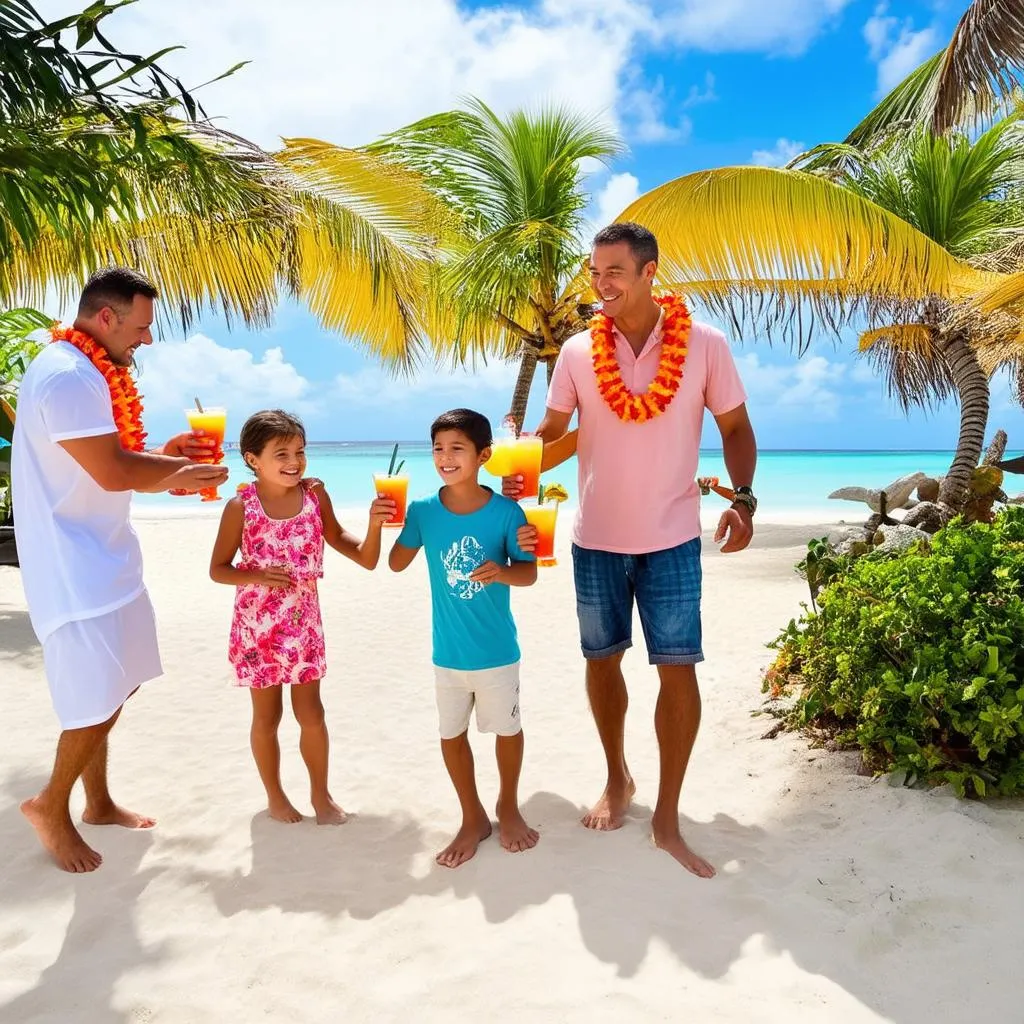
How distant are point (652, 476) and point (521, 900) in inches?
61.4

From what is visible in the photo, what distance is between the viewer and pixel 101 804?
384 cm

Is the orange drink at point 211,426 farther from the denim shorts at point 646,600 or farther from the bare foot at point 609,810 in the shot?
the bare foot at point 609,810

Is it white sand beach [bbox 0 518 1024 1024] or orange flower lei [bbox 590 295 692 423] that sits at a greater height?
orange flower lei [bbox 590 295 692 423]

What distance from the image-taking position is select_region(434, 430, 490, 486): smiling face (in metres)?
3.28

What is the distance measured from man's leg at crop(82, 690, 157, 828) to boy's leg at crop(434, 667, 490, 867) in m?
1.35

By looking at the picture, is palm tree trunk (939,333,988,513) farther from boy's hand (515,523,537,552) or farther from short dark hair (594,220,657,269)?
boy's hand (515,523,537,552)

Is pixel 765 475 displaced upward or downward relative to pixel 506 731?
downward

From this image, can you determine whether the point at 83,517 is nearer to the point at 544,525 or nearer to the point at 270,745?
the point at 270,745

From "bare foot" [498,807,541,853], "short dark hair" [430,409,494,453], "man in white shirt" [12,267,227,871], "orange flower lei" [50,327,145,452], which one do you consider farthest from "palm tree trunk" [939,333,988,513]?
"man in white shirt" [12,267,227,871]

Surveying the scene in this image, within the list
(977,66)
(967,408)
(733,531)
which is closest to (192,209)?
(733,531)

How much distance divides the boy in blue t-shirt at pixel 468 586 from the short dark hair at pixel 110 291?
1.20 m

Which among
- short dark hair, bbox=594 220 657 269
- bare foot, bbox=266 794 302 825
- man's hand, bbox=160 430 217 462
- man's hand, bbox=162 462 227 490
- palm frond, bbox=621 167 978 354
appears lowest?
bare foot, bbox=266 794 302 825

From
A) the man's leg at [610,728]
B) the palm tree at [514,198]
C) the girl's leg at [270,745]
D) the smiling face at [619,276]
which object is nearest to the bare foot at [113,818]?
the girl's leg at [270,745]

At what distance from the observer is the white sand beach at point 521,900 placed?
8.69 ft
